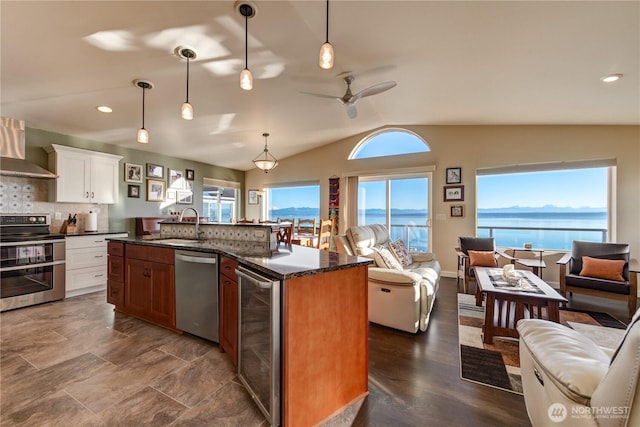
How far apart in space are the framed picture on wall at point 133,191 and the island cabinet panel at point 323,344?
5085mm

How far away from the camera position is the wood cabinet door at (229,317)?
1959 mm

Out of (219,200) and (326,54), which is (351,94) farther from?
(219,200)

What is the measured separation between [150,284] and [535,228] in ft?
18.9

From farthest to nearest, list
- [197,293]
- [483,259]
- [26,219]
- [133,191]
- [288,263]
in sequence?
1. [133,191]
2. [483,259]
3. [26,219]
4. [197,293]
5. [288,263]

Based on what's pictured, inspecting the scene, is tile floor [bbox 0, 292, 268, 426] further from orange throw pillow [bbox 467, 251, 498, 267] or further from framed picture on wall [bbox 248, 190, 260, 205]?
framed picture on wall [bbox 248, 190, 260, 205]

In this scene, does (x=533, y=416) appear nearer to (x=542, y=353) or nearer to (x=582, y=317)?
(x=542, y=353)

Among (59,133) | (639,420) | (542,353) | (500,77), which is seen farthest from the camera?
(59,133)

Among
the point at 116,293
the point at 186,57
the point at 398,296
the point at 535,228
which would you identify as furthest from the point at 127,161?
the point at 535,228

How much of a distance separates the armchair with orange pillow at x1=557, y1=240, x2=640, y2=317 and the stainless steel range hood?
6.73 metres

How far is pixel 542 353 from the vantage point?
1.15 meters

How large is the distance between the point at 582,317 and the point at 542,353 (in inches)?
111

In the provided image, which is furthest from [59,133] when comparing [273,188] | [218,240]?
[273,188]

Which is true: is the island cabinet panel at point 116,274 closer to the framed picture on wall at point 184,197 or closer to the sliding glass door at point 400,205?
the framed picture on wall at point 184,197

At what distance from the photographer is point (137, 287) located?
281 centimetres
